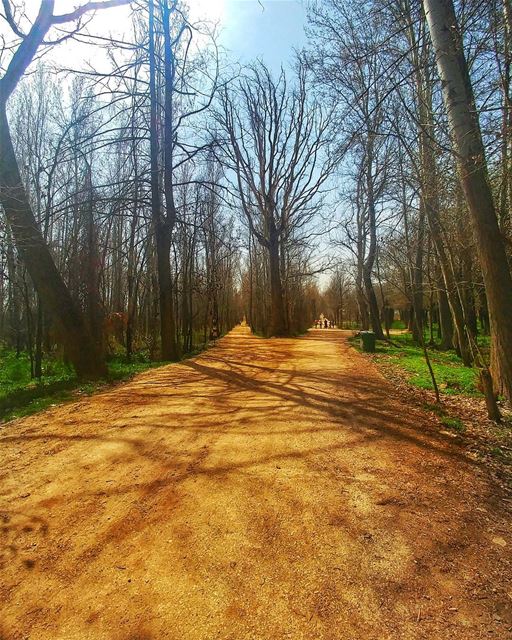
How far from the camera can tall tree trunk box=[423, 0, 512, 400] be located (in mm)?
5363

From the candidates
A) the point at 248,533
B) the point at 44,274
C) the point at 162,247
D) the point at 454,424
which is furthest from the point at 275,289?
the point at 248,533

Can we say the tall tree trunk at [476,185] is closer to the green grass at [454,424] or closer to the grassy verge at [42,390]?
the green grass at [454,424]

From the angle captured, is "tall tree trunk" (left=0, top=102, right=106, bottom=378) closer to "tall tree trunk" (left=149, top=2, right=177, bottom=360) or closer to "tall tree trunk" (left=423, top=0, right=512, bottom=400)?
"tall tree trunk" (left=149, top=2, right=177, bottom=360)

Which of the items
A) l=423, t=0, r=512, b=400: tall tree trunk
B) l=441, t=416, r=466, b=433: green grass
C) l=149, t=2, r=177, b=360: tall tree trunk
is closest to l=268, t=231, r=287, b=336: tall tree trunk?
l=149, t=2, r=177, b=360: tall tree trunk

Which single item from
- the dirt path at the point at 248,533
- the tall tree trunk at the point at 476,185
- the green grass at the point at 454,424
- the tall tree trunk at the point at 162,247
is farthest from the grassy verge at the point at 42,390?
the tall tree trunk at the point at 476,185

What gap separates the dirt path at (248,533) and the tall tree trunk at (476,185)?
194 cm

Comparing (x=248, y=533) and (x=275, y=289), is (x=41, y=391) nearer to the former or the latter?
(x=248, y=533)

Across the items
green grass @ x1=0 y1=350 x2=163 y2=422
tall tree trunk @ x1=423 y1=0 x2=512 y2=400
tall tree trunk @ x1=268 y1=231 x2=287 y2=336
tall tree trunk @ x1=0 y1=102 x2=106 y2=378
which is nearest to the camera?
tall tree trunk @ x1=423 y1=0 x2=512 y2=400

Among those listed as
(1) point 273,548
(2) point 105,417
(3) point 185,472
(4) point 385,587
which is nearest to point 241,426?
(3) point 185,472

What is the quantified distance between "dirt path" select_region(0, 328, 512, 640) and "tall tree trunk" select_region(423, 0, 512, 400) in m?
1.94

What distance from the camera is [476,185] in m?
5.79

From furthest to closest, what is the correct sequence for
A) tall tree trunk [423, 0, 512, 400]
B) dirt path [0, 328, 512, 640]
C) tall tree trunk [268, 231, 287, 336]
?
tall tree trunk [268, 231, 287, 336] < tall tree trunk [423, 0, 512, 400] < dirt path [0, 328, 512, 640]

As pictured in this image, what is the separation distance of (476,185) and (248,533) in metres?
5.90

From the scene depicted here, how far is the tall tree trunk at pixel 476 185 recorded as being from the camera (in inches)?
211
